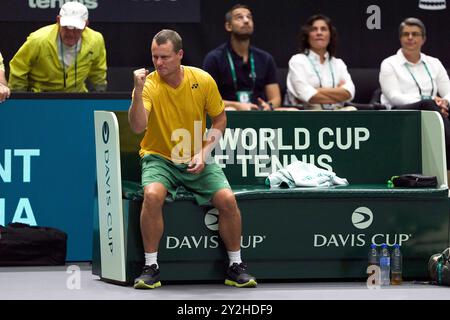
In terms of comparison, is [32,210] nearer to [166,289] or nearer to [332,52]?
[166,289]

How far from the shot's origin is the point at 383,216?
24.0ft

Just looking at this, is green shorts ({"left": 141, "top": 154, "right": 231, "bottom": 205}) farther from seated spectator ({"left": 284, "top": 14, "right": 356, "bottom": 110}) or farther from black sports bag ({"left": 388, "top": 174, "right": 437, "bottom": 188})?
seated spectator ({"left": 284, "top": 14, "right": 356, "bottom": 110})

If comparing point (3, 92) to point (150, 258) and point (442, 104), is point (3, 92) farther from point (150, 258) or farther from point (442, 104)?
Result: point (442, 104)

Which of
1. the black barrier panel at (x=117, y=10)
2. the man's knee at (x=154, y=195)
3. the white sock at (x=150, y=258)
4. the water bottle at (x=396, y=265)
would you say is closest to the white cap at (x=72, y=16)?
the black barrier panel at (x=117, y=10)

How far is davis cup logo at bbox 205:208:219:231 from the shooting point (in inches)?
280

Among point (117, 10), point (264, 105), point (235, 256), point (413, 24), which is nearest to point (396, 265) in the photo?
point (235, 256)

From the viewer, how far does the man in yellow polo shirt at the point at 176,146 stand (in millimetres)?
6863

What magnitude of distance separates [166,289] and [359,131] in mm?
1832

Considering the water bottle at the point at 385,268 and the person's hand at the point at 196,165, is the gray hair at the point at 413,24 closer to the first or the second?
the water bottle at the point at 385,268

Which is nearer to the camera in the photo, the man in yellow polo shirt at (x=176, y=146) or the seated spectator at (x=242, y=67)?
the man in yellow polo shirt at (x=176, y=146)

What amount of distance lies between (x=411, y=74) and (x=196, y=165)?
3.36 meters

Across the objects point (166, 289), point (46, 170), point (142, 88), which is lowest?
point (166, 289)
